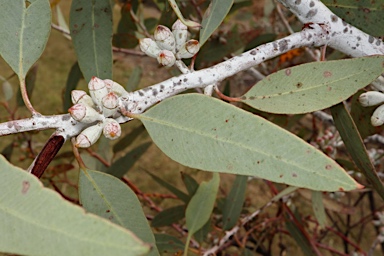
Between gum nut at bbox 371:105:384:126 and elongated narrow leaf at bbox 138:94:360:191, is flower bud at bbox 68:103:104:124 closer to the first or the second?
elongated narrow leaf at bbox 138:94:360:191

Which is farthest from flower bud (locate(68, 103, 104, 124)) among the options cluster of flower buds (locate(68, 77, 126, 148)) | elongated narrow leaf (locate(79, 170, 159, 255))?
elongated narrow leaf (locate(79, 170, 159, 255))

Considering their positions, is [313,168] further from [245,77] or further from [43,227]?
[245,77]

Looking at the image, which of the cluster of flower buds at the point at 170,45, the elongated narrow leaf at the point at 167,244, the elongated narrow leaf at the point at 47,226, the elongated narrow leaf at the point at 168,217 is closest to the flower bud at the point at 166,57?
the cluster of flower buds at the point at 170,45

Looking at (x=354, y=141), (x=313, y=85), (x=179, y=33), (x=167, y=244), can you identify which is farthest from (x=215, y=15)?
(x=167, y=244)

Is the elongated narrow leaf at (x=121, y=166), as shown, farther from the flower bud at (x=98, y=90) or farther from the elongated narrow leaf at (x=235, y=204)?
the flower bud at (x=98, y=90)

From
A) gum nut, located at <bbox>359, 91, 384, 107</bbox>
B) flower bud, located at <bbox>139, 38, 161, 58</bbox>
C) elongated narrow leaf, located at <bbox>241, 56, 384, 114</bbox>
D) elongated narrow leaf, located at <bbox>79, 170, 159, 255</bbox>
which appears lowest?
elongated narrow leaf, located at <bbox>79, 170, 159, 255</bbox>

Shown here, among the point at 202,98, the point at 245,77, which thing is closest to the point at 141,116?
the point at 202,98
